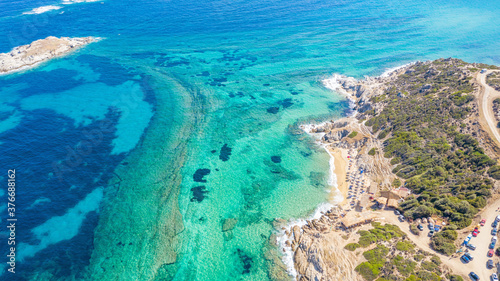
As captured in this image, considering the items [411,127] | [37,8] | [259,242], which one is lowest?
[259,242]

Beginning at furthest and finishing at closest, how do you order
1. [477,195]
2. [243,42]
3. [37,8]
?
[37,8] < [243,42] < [477,195]

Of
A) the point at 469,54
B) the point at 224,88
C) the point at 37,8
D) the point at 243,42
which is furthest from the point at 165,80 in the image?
the point at 469,54

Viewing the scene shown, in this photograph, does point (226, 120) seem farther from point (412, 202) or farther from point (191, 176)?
point (412, 202)

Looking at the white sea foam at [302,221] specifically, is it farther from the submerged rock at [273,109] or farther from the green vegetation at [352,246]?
the submerged rock at [273,109]

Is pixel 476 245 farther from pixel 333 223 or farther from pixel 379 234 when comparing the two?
pixel 333 223

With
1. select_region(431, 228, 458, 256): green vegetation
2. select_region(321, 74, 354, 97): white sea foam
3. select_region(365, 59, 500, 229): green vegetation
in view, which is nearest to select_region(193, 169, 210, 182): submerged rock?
select_region(365, 59, 500, 229): green vegetation

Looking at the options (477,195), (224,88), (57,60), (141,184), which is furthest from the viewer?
(57,60)

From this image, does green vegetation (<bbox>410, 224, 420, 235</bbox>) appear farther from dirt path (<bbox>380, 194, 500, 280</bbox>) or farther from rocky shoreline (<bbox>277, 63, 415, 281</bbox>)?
rocky shoreline (<bbox>277, 63, 415, 281</bbox>)

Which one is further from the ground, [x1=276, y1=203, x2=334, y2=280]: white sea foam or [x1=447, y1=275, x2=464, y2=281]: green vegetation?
[x1=447, y1=275, x2=464, y2=281]: green vegetation
